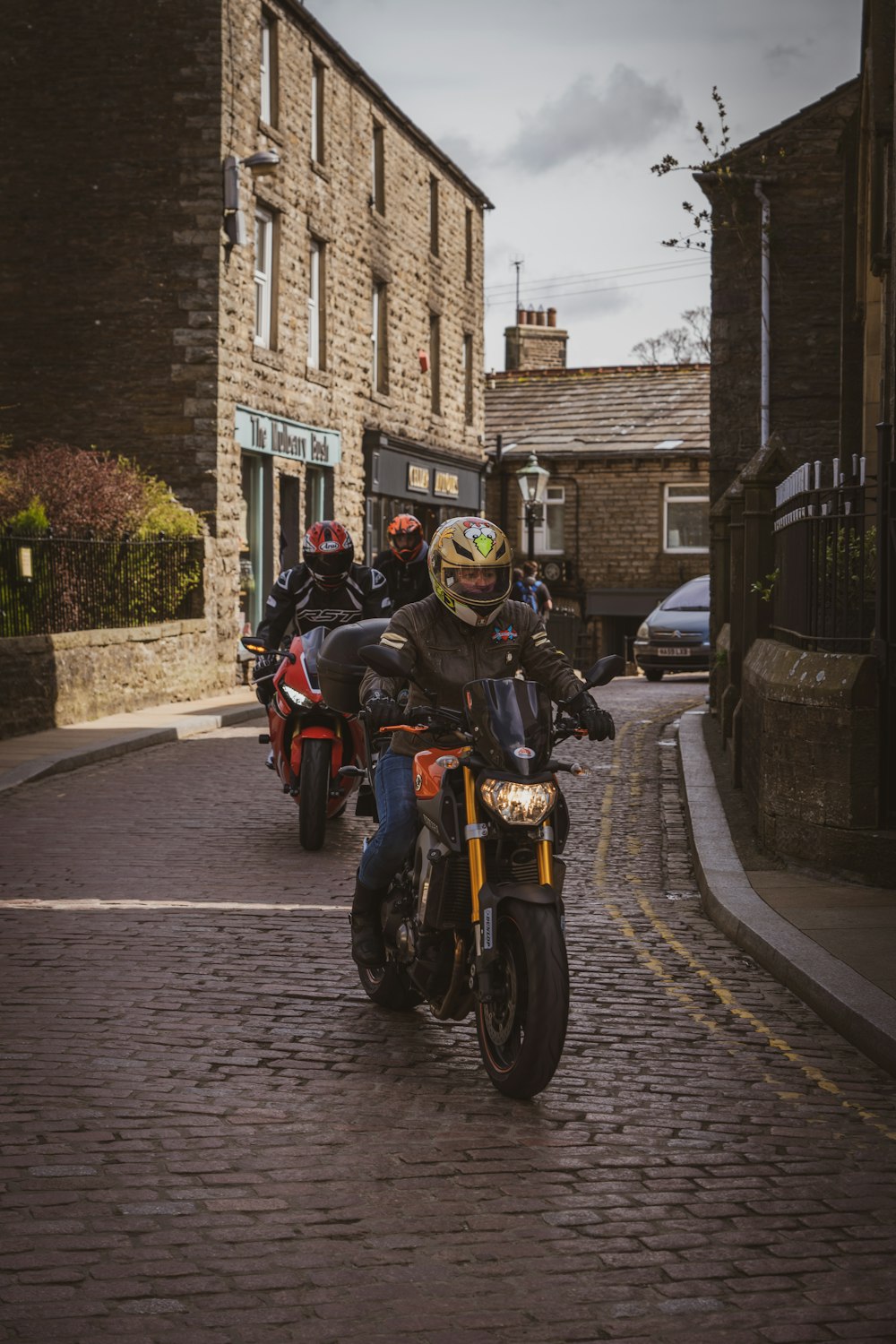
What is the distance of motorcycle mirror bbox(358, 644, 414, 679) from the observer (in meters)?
5.52

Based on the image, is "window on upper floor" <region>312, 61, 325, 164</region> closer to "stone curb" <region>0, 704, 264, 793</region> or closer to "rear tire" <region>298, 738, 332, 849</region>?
"stone curb" <region>0, 704, 264, 793</region>

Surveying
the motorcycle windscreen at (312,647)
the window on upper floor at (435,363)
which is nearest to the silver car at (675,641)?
the window on upper floor at (435,363)

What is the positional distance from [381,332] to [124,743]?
17.8 meters

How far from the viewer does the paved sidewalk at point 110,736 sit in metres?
14.5

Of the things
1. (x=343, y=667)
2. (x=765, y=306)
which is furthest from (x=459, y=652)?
(x=765, y=306)

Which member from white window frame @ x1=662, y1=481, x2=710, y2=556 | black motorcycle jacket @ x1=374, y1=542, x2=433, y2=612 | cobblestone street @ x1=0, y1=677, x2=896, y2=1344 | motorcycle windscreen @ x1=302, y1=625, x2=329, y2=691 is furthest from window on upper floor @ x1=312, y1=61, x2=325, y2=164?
cobblestone street @ x1=0, y1=677, x2=896, y2=1344

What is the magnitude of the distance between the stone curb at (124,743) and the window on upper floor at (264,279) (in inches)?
294

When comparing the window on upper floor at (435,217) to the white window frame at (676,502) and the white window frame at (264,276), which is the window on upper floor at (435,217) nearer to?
the white window frame at (264,276)

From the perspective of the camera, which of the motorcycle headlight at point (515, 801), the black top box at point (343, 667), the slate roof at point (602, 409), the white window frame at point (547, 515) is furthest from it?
the white window frame at point (547, 515)

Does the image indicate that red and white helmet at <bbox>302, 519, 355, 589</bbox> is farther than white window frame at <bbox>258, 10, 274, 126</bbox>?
No

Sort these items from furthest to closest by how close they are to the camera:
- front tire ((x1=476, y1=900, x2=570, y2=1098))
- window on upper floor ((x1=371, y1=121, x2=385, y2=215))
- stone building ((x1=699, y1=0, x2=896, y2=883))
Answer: window on upper floor ((x1=371, y1=121, x2=385, y2=215)) → stone building ((x1=699, y1=0, x2=896, y2=883)) → front tire ((x1=476, y1=900, x2=570, y2=1098))

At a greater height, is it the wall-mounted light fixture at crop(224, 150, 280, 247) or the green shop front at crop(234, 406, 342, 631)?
the wall-mounted light fixture at crop(224, 150, 280, 247)

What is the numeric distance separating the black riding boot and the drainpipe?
16401 mm

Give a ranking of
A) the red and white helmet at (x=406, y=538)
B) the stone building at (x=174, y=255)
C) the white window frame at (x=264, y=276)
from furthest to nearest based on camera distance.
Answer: the white window frame at (x=264, y=276) → the stone building at (x=174, y=255) → the red and white helmet at (x=406, y=538)
